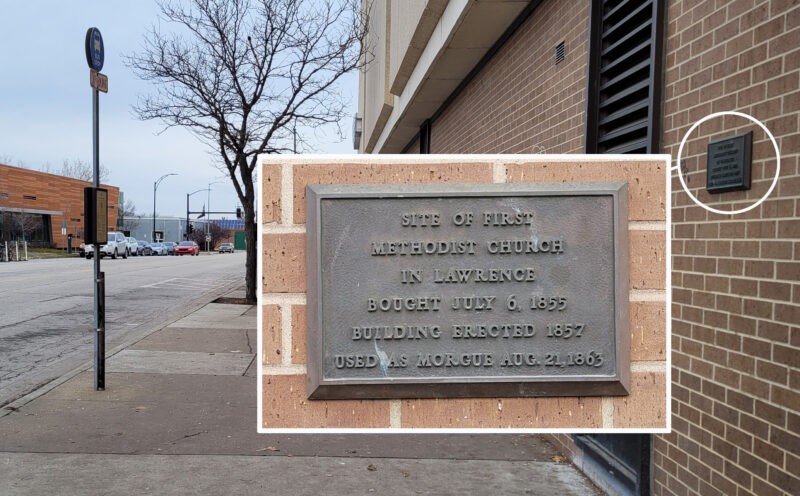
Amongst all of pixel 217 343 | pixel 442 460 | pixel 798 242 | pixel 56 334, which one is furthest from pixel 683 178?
pixel 56 334

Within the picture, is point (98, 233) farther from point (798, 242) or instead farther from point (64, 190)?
point (64, 190)

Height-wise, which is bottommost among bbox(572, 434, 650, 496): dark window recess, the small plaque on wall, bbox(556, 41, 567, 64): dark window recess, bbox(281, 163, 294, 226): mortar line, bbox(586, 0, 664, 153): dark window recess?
bbox(572, 434, 650, 496): dark window recess

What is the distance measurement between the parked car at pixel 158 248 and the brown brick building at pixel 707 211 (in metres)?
66.7

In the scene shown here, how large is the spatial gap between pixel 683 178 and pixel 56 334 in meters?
11.2

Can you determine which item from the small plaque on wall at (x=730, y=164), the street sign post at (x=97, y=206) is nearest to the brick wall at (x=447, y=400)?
the small plaque on wall at (x=730, y=164)

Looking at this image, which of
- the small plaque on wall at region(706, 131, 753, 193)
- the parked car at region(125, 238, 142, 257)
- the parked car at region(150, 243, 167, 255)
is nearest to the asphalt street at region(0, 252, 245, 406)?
the small plaque on wall at region(706, 131, 753, 193)

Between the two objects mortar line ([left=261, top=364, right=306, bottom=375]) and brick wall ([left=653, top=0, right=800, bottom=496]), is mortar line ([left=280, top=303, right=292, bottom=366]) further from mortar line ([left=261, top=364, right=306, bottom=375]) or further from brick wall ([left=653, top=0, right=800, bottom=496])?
brick wall ([left=653, top=0, right=800, bottom=496])

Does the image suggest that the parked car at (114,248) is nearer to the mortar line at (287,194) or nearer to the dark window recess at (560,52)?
the dark window recess at (560,52)

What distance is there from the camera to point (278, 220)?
8.23 feet

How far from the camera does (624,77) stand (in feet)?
15.4

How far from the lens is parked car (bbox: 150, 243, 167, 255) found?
68938 mm

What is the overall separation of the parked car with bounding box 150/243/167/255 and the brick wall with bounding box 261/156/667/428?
6897 centimetres

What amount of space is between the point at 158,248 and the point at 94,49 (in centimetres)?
6408

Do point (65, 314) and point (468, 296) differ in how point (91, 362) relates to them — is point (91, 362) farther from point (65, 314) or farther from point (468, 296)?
point (468, 296)
